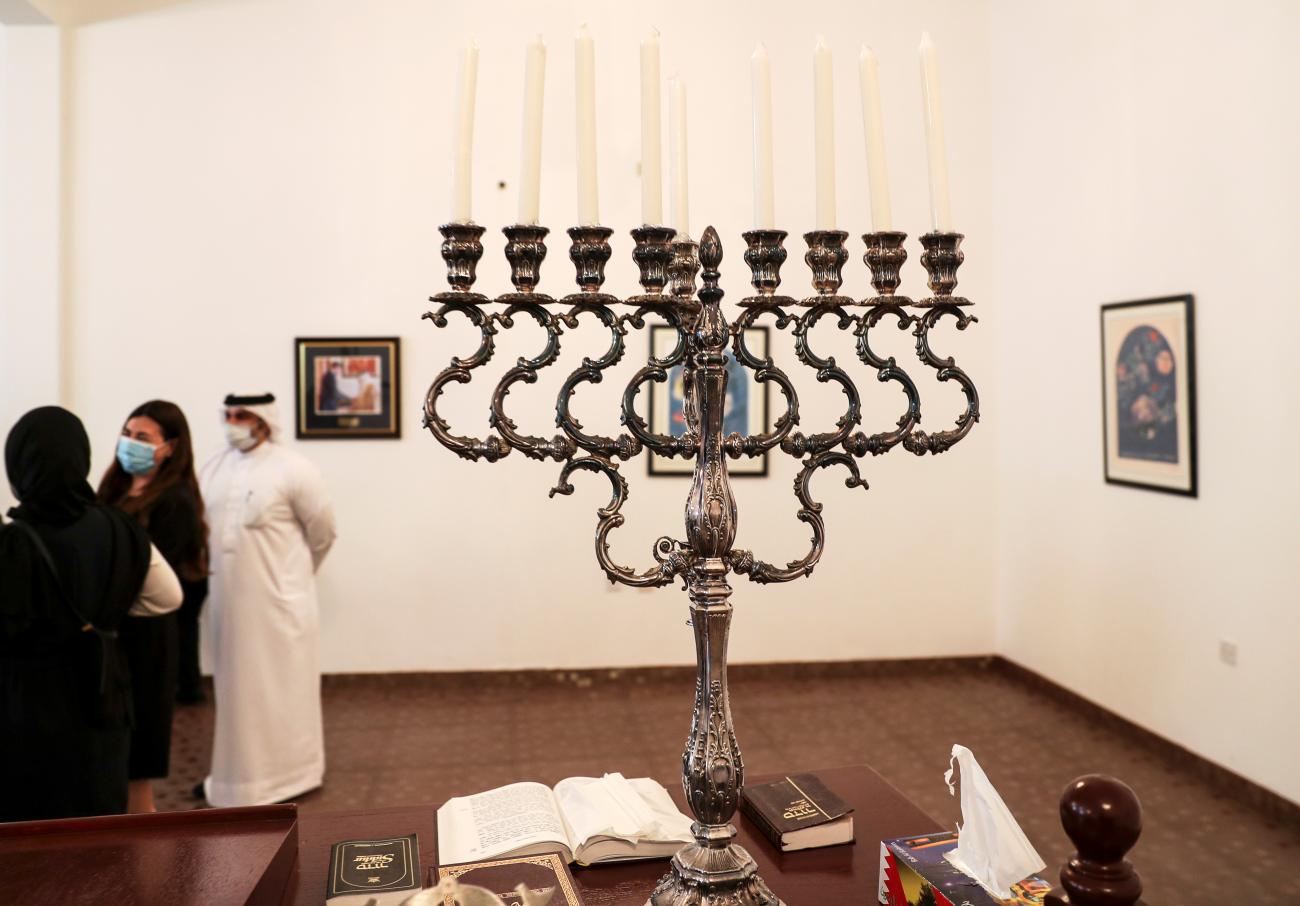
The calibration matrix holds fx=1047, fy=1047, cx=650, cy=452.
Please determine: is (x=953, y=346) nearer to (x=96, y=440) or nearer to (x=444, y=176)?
(x=444, y=176)

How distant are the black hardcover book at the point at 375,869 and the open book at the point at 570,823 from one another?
0.10m

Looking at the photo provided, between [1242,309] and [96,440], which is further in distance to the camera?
[96,440]

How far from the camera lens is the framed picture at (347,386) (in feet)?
21.8

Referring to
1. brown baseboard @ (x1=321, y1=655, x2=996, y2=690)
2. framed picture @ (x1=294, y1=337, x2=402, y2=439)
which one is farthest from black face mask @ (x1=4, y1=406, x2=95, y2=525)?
brown baseboard @ (x1=321, y1=655, x2=996, y2=690)

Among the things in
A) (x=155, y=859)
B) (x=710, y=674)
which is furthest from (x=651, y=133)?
(x=155, y=859)

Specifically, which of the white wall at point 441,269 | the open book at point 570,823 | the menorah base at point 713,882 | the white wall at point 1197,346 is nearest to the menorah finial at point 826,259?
the menorah base at point 713,882

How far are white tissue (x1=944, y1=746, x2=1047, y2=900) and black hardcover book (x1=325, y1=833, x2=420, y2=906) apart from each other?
86 cm

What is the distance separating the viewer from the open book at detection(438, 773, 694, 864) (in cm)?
186

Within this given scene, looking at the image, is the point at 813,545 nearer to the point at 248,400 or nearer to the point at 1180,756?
the point at 248,400

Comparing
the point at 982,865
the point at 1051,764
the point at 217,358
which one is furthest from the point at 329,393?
the point at 982,865

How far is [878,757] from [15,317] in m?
5.65

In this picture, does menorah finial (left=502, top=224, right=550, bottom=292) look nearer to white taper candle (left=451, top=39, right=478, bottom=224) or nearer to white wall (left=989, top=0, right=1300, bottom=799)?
white taper candle (left=451, top=39, right=478, bottom=224)

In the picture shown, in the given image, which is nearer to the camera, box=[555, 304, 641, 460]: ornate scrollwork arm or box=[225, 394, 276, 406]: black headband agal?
box=[555, 304, 641, 460]: ornate scrollwork arm

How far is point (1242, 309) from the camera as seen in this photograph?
4812 mm
